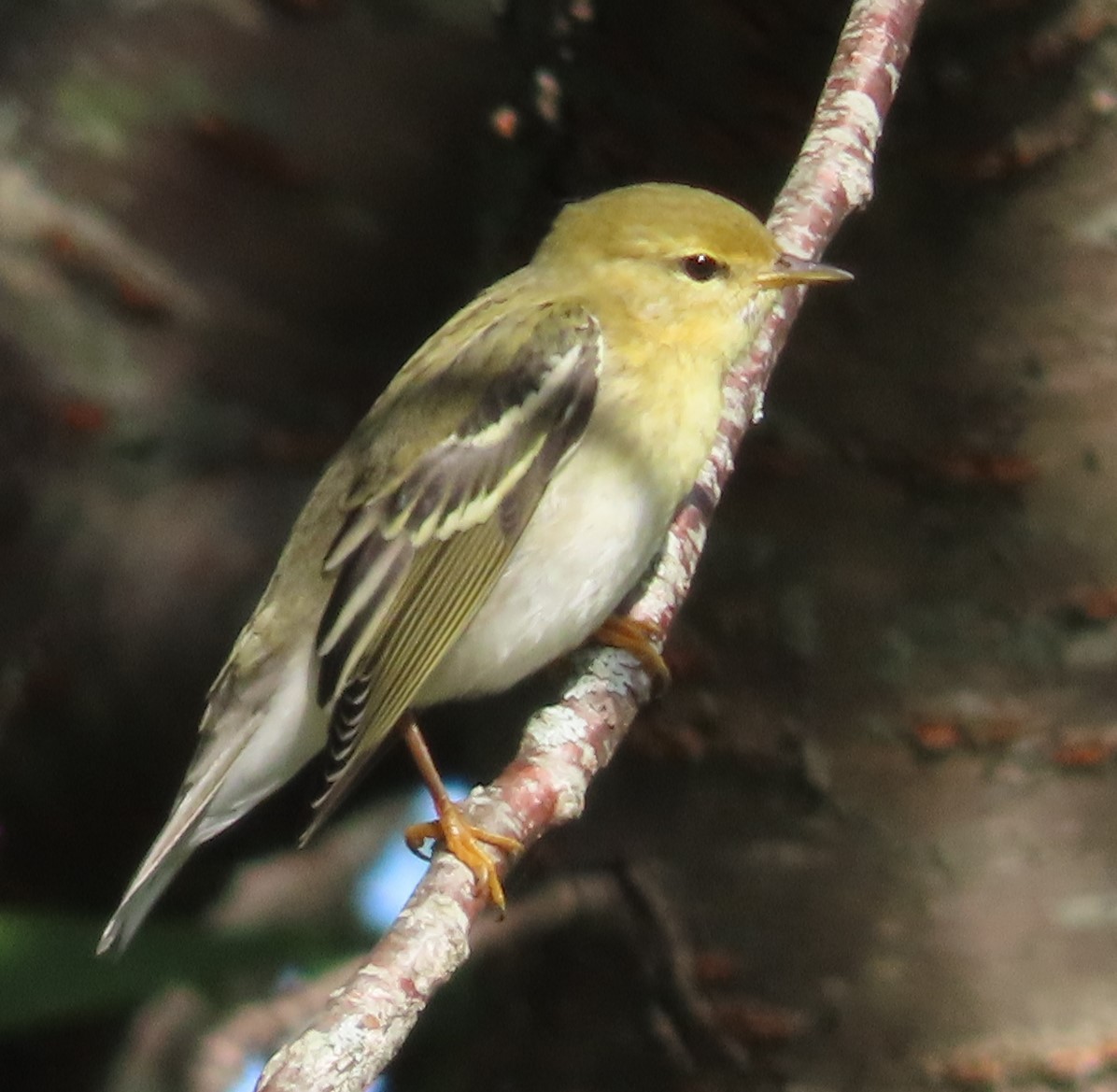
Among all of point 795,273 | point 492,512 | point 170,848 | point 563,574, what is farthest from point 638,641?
point 170,848

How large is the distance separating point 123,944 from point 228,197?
118 cm

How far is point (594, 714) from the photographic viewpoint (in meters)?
2.07

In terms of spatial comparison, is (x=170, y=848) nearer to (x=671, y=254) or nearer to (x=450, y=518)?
(x=450, y=518)

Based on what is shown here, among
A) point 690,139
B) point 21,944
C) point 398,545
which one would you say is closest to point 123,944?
point 21,944

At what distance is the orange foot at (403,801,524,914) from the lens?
1738 mm

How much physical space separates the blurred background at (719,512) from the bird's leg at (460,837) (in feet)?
0.58

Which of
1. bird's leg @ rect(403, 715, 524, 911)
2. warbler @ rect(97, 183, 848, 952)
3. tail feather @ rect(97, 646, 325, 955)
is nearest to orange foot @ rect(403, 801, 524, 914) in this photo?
bird's leg @ rect(403, 715, 524, 911)

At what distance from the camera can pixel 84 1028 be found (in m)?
3.45

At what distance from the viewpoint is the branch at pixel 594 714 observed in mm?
1371

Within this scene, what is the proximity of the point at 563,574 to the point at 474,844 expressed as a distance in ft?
1.86

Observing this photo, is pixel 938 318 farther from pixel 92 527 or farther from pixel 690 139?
pixel 92 527

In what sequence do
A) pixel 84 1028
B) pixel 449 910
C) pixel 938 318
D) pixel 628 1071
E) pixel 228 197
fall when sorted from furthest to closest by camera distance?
pixel 84 1028 → pixel 228 197 → pixel 628 1071 → pixel 938 318 → pixel 449 910

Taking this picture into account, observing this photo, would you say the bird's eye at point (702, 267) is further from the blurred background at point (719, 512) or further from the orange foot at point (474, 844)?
the orange foot at point (474, 844)

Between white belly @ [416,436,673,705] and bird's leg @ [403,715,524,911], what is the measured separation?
0.53ft
